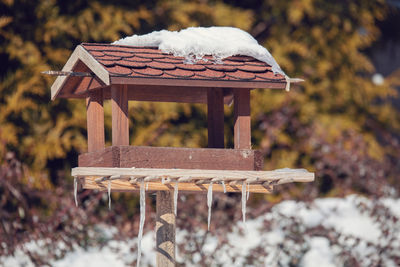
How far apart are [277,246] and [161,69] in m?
2.70

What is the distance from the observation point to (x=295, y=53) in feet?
23.0

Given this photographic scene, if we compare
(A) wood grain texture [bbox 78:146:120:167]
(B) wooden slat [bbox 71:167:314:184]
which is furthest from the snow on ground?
(B) wooden slat [bbox 71:167:314:184]

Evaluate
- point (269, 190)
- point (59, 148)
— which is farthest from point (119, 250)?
point (269, 190)

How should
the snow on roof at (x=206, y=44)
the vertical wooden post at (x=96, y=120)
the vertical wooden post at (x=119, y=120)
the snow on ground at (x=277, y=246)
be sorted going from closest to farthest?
the vertical wooden post at (x=119, y=120) → the snow on roof at (x=206, y=44) → the vertical wooden post at (x=96, y=120) → the snow on ground at (x=277, y=246)

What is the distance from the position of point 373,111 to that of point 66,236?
365 cm

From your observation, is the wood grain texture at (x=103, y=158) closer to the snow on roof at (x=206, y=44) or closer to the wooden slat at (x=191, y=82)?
the wooden slat at (x=191, y=82)

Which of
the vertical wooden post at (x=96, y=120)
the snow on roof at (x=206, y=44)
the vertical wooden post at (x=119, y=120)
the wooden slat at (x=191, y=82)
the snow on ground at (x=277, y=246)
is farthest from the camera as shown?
the snow on ground at (x=277, y=246)

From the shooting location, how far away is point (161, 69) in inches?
113

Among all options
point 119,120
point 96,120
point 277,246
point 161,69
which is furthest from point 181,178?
point 277,246

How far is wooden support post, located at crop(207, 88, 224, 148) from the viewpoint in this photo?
10.6 ft

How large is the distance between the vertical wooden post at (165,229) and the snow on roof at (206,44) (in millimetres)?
718

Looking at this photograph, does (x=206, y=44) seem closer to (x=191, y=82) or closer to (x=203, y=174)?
(x=191, y=82)

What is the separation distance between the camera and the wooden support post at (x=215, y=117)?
323cm

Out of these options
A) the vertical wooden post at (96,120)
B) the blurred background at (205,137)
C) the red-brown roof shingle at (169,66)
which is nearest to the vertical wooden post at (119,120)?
the red-brown roof shingle at (169,66)
